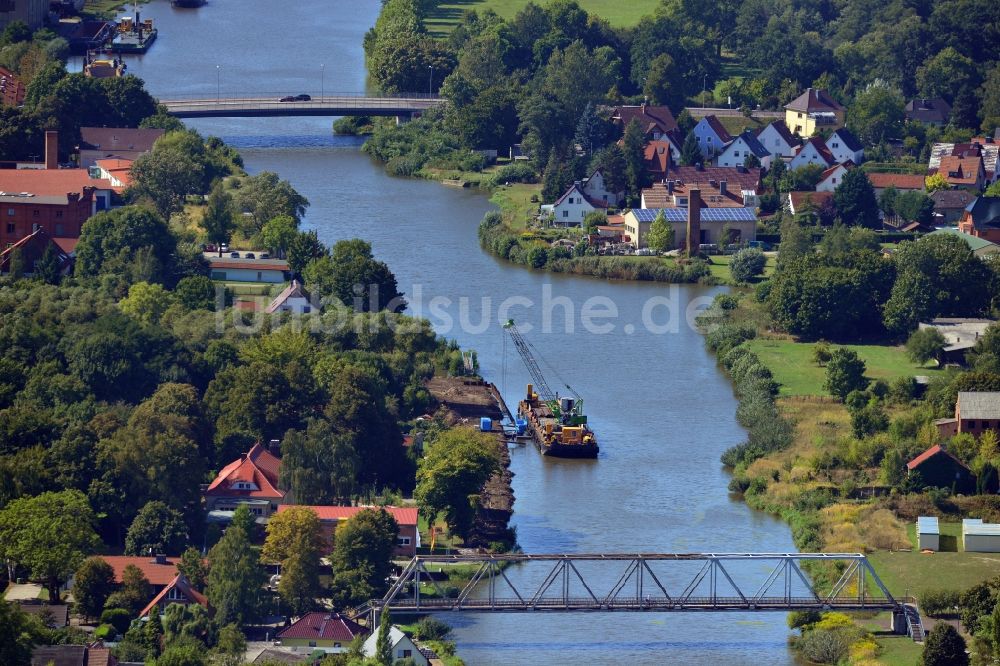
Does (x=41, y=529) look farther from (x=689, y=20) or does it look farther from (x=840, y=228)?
(x=689, y=20)

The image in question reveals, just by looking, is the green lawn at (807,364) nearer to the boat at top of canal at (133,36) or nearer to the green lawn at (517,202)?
the green lawn at (517,202)

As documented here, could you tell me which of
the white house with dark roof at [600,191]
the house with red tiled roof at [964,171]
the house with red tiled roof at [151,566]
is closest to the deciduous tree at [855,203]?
the house with red tiled roof at [964,171]

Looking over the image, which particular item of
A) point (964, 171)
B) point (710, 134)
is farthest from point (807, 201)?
point (710, 134)

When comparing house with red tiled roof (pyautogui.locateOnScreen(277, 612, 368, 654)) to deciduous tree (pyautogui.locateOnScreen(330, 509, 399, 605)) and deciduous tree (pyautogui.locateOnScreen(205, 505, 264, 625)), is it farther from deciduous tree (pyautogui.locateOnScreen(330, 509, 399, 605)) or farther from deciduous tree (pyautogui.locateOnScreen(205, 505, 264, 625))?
deciduous tree (pyautogui.locateOnScreen(330, 509, 399, 605))

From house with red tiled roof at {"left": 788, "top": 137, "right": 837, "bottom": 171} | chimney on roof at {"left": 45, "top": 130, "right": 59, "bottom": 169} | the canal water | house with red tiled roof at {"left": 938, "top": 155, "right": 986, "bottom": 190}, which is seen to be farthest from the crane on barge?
house with red tiled roof at {"left": 938, "top": 155, "right": 986, "bottom": 190}

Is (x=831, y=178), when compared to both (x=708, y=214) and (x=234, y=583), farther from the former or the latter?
(x=234, y=583)

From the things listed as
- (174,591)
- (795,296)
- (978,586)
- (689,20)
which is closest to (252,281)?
(795,296)
